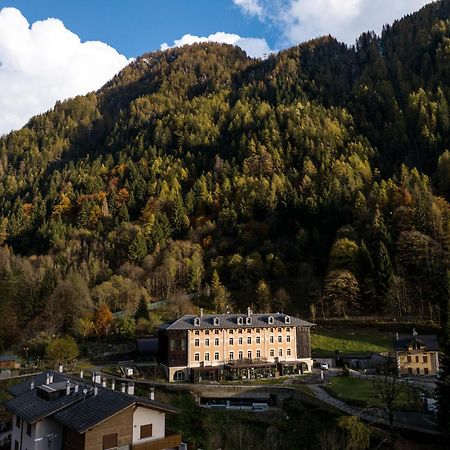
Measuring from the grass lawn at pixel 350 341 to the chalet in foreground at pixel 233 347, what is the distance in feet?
21.8

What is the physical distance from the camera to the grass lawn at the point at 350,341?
229 ft

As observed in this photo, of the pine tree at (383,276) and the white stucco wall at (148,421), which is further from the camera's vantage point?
the pine tree at (383,276)

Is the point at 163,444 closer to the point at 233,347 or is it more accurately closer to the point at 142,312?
the point at 233,347

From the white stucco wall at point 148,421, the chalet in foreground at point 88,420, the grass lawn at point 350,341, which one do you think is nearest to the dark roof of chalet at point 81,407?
the chalet in foreground at point 88,420

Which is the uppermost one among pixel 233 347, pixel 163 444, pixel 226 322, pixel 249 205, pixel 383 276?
pixel 249 205

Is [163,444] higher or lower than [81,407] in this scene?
lower

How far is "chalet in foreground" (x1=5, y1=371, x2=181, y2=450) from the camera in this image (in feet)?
78.9

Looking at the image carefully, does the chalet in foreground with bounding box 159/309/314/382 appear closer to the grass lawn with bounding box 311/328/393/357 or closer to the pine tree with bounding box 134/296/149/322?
the grass lawn with bounding box 311/328/393/357

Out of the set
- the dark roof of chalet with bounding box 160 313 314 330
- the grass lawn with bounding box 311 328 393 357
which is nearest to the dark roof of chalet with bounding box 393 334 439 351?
the grass lawn with bounding box 311 328 393 357

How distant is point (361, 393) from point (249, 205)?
251 feet

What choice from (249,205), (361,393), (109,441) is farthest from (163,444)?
(249,205)

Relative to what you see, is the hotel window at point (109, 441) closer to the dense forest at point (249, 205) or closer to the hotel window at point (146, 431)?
the hotel window at point (146, 431)

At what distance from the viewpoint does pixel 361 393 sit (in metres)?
48.8

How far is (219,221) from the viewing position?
11969cm
